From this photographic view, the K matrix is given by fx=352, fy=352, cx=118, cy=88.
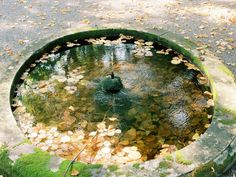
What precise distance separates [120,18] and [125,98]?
2.59 m

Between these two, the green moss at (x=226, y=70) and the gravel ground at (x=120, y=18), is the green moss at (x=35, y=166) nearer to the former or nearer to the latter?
the green moss at (x=226, y=70)

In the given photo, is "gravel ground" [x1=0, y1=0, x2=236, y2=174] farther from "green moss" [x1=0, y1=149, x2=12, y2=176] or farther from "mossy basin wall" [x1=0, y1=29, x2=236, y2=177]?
"green moss" [x1=0, y1=149, x2=12, y2=176]

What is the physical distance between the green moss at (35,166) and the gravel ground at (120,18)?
7.65ft

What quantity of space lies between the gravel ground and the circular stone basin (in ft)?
2.45

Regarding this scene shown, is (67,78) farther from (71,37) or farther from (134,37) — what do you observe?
(134,37)

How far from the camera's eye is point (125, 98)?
12.6ft

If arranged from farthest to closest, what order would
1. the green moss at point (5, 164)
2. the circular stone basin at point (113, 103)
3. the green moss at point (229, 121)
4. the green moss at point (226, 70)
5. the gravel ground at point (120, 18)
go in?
the gravel ground at point (120, 18) < the green moss at point (226, 70) < the circular stone basin at point (113, 103) < the green moss at point (229, 121) < the green moss at point (5, 164)

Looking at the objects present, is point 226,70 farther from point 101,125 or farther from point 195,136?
point 101,125

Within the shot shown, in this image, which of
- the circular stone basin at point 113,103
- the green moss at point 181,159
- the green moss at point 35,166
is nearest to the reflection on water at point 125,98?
the circular stone basin at point 113,103

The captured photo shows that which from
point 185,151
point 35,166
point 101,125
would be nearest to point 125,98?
point 101,125

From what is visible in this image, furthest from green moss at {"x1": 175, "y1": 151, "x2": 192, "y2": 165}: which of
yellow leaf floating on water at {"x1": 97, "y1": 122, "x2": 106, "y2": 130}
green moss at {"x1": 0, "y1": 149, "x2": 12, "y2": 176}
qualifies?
green moss at {"x1": 0, "y1": 149, "x2": 12, "y2": 176}

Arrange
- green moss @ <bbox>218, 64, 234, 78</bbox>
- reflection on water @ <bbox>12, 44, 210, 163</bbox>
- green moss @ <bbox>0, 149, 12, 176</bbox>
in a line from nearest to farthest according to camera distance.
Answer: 1. green moss @ <bbox>0, 149, 12, 176</bbox>
2. reflection on water @ <bbox>12, 44, 210, 163</bbox>
3. green moss @ <bbox>218, 64, 234, 78</bbox>

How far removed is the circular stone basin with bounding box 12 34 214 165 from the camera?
3.32 meters

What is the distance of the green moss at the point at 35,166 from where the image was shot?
273cm
